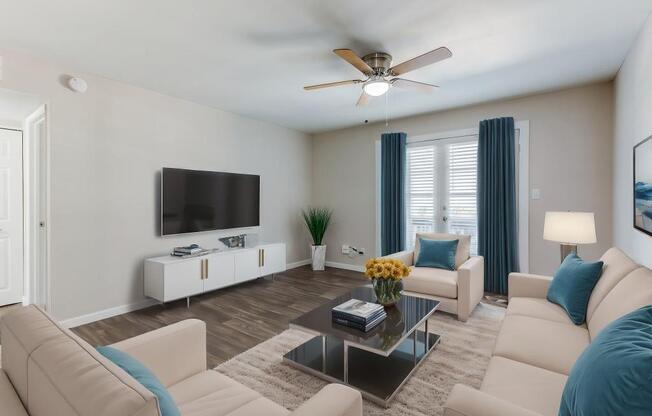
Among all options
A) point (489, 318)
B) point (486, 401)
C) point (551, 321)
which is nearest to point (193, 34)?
point (486, 401)

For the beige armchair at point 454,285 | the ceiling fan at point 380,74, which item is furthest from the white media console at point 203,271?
the ceiling fan at point 380,74

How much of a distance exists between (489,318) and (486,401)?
2.49m

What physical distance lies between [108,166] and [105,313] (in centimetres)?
155

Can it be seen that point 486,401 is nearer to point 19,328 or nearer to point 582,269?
point 19,328

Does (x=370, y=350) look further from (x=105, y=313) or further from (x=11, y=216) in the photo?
(x=11, y=216)

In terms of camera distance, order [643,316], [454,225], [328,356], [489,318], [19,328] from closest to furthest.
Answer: [19,328]
[643,316]
[328,356]
[489,318]
[454,225]

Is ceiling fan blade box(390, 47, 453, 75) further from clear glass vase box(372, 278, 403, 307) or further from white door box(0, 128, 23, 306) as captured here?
white door box(0, 128, 23, 306)

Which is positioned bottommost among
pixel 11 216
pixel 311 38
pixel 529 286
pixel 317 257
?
pixel 317 257

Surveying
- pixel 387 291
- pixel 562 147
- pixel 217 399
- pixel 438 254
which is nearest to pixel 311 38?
pixel 387 291

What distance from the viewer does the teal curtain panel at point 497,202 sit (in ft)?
13.1

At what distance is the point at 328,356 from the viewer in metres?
2.33

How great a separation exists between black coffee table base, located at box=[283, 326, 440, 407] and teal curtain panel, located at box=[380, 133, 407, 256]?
7.99ft

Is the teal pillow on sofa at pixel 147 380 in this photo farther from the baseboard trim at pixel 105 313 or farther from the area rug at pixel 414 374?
the baseboard trim at pixel 105 313

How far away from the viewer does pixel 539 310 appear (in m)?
2.22
